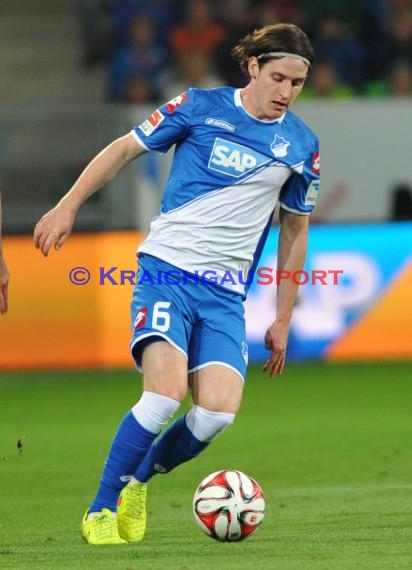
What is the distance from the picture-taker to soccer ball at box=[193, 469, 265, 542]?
6293 millimetres

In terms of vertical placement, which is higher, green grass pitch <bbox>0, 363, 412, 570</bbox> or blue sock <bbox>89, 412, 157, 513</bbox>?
blue sock <bbox>89, 412, 157, 513</bbox>

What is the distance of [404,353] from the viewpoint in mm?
15344

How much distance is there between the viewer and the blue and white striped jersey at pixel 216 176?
658 cm

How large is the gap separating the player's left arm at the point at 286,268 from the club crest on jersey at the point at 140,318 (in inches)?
30.6

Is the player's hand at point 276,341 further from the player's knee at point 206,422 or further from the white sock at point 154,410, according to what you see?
the white sock at point 154,410

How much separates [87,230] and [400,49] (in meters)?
5.96

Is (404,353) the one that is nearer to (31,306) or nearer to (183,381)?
(31,306)

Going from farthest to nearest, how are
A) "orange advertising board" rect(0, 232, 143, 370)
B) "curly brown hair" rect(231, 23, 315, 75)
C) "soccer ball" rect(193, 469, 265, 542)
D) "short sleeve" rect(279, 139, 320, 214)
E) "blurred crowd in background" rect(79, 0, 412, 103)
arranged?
1. "blurred crowd in background" rect(79, 0, 412, 103)
2. "orange advertising board" rect(0, 232, 143, 370)
3. "short sleeve" rect(279, 139, 320, 214)
4. "curly brown hair" rect(231, 23, 315, 75)
5. "soccer ball" rect(193, 469, 265, 542)

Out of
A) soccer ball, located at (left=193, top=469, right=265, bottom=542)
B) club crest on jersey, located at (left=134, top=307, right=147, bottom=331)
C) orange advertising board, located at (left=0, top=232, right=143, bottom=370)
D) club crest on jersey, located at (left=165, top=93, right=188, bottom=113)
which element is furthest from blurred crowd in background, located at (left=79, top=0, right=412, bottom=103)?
soccer ball, located at (left=193, top=469, right=265, bottom=542)

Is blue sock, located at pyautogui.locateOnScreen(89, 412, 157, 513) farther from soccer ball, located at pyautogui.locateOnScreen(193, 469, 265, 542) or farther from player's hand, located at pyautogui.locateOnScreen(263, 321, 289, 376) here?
player's hand, located at pyautogui.locateOnScreen(263, 321, 289, 376)

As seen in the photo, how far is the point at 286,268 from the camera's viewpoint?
22.7 feet

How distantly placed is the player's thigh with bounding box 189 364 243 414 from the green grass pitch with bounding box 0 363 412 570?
611 mm

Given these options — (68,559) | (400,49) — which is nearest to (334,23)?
(400,49)

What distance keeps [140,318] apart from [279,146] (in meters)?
1.05
